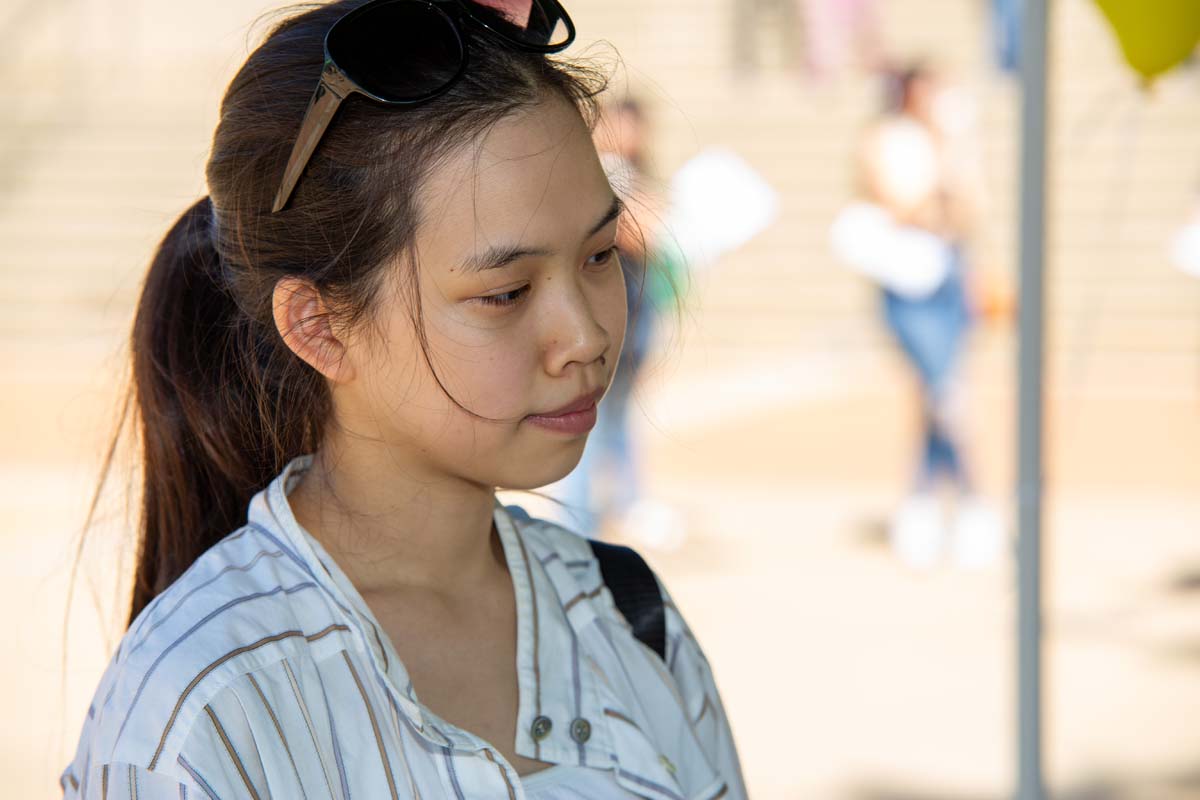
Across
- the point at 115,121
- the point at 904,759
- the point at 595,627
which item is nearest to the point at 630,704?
the point at 595,627

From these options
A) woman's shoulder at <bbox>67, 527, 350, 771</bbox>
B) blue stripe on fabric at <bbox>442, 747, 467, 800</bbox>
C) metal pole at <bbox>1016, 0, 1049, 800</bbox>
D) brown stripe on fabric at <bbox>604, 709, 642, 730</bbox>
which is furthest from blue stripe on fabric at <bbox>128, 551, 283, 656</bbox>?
metal pole at <bbox>1016, 0, 1049, 800</bbox>

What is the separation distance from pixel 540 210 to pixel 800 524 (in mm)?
4610

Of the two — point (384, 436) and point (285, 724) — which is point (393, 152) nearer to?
point (384, 436)

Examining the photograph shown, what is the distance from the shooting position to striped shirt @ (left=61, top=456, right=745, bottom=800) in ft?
3.28

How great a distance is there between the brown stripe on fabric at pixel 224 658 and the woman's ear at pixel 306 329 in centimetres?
24

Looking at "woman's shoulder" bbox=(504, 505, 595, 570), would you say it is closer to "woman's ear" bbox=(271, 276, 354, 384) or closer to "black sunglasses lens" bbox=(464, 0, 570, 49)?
"woman's ear" bbox=(271, 276, 354, 384)

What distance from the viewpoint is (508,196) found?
114 centimetres

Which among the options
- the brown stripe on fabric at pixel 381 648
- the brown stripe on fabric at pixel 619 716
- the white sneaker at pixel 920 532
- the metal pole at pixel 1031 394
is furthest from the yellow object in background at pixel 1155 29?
the white sneaker at pixel 920 532

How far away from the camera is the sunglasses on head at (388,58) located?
1131mm

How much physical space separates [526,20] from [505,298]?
0.93 ft

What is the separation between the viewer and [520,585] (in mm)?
1331

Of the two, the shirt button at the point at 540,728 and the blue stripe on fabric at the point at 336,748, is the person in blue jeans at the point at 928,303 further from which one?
the blue stripe on fabric at the point at 336,748

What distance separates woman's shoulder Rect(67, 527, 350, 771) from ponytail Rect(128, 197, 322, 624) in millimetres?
187

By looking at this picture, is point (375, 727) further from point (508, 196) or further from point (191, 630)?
point (508, 196)
